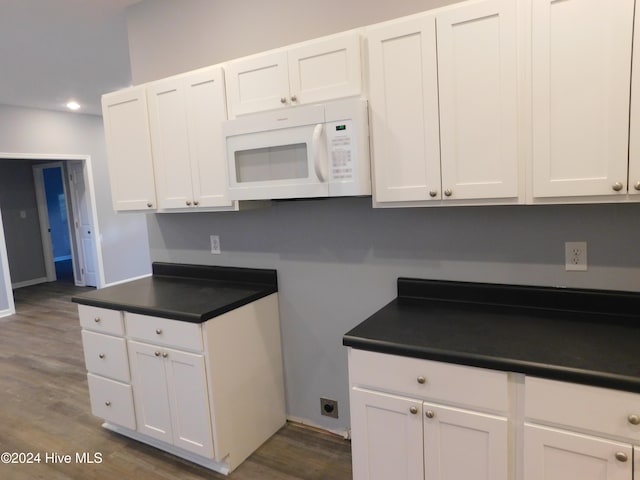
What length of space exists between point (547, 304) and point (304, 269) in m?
1.26

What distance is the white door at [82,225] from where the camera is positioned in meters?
6.77

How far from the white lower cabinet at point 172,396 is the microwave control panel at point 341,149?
45.1 inches

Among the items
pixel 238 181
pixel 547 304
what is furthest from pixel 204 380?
pixel 547 304

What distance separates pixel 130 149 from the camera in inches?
104

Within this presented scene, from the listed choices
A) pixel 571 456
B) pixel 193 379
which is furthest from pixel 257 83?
pixel 571 456

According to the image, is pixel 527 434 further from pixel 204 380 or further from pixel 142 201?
pixel 142 201

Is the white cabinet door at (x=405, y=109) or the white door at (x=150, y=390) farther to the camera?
the white door at (x=150, y=390)

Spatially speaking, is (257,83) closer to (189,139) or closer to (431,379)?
(189,139)

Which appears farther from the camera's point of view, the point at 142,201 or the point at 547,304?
the point at 142,201

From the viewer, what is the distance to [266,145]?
2.04 metres

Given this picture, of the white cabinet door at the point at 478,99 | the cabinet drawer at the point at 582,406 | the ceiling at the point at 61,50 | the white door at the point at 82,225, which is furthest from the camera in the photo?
the white door at the point at 82,225

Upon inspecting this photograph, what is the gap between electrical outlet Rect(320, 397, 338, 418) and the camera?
2522 mm

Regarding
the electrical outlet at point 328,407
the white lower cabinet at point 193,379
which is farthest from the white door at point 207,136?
the electrical outlet at point 328,407

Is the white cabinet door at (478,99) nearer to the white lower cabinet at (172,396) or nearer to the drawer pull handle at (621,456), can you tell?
the drawer pull handle at (621,456)
